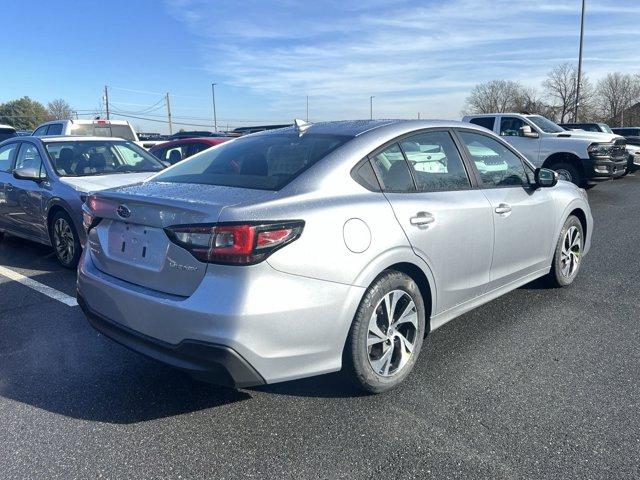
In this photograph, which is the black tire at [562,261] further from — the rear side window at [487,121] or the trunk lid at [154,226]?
the rear side window at [487,121]

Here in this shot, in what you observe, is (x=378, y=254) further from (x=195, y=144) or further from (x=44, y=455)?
(x=195, y=144)

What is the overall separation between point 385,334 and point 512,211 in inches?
64.3

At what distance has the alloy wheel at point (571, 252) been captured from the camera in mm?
5023

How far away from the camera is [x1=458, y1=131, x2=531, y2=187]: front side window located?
13.2 feet

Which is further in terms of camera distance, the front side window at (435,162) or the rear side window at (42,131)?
the rear side window at (42,131)

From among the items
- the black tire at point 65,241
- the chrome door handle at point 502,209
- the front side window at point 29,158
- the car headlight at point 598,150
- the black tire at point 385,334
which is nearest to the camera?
the black tire at point 385,334

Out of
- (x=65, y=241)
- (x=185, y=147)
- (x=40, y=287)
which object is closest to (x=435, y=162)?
(x=40, y=287)

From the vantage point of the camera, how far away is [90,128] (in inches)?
520

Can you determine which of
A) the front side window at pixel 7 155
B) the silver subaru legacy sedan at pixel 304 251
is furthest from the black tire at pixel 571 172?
the front side window at pixel 7 155

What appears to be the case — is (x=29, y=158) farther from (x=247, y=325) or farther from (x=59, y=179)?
(x=247, y=325)

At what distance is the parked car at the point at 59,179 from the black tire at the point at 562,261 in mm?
4421

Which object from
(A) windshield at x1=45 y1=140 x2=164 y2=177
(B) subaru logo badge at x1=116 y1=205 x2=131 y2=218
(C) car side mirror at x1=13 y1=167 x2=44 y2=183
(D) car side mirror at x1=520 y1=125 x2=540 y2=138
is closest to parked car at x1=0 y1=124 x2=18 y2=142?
(A) windshield at x1=45 y1=140 x2=164 y2=177

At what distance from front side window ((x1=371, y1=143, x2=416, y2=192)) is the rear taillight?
838mm

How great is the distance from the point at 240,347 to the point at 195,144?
341 inches
